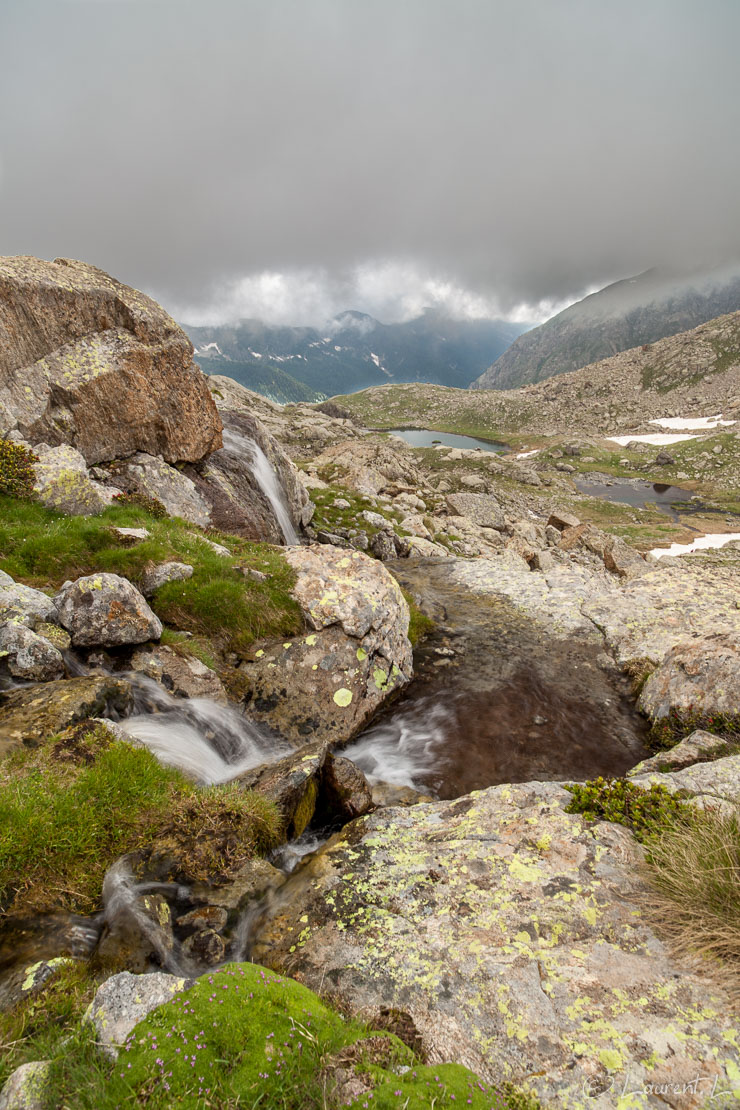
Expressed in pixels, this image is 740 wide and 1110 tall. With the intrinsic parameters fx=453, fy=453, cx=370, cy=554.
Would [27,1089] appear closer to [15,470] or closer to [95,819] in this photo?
[95,819]

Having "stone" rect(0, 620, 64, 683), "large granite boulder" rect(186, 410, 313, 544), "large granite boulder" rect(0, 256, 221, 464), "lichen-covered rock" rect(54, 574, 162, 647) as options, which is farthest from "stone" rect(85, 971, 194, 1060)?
"large granite boulder" rect(186, 410, 313, 544)

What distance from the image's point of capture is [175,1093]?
3.53 meters

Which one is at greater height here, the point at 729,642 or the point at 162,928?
the point at 162,928

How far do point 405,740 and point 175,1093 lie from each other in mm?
10419

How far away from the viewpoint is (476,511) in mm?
52750

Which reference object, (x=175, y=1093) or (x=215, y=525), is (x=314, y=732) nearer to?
(x=175, y=1093)

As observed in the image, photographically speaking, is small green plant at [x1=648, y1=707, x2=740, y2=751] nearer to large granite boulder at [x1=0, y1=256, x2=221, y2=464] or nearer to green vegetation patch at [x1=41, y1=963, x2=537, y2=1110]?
green vegetation patch at [x1=41, y1=963, x2=537, y2=1110]

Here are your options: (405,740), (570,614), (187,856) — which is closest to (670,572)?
(570,614)

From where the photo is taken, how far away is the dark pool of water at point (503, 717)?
12281 millimetres

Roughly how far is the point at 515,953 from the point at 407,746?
25.1 ft

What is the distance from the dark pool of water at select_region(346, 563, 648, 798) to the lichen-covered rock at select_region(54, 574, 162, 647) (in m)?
6.73

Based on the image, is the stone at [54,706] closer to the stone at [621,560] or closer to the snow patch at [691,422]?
the stone at [621,560]

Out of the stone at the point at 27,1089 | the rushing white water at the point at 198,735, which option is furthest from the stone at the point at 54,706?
the stone at the point at 27,1089

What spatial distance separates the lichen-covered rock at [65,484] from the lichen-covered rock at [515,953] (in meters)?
15.1
